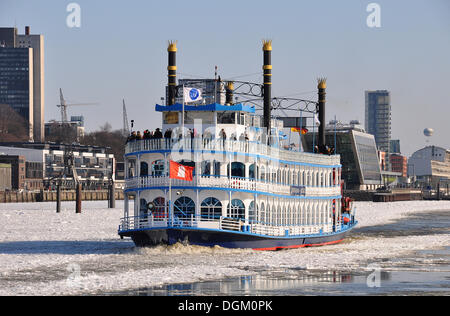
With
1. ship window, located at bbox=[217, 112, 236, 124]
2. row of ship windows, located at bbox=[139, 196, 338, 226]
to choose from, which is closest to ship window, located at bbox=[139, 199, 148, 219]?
row of ship windows, located at bbox=[139, 196, 338, 226]

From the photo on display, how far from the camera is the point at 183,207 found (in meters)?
47.3

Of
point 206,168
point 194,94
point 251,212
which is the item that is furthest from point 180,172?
point 194,94

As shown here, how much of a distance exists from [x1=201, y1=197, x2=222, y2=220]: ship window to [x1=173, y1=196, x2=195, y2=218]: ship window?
2.09ft

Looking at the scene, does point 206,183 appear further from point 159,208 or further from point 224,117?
point 224,117

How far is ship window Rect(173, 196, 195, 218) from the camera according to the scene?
155 ft

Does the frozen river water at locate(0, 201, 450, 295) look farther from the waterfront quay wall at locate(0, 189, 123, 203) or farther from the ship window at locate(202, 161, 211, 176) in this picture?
the waterfront quay wall at locate(0, 189, 123, 203)

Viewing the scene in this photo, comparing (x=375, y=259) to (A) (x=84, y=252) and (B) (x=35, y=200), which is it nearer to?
(A) (x=84, y=252)

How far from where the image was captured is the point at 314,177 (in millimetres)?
56906

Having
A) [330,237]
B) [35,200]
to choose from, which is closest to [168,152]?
[330,237]

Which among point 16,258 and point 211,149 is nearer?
point 16,258

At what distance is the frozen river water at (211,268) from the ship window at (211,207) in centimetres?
216

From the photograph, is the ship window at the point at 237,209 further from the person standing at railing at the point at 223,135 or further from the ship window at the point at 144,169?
the ship window at the point at 144,169

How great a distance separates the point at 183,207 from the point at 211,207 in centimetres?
159
